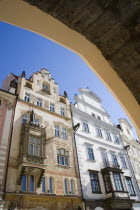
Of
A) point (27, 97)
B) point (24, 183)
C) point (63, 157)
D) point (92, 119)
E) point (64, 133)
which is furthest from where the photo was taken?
point (92, 119)

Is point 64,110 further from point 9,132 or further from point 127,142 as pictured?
point 127,142

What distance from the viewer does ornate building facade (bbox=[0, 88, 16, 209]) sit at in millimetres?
10484

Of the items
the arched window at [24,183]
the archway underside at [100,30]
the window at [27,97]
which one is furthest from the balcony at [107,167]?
the archway underside at [100,30]

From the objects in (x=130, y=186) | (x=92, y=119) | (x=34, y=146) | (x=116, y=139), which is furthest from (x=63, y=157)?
(x=116, y=139)

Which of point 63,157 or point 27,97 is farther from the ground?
point 27,97

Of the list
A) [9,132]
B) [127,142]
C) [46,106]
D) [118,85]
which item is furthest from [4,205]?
[127,142]

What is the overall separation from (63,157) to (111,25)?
1454cm

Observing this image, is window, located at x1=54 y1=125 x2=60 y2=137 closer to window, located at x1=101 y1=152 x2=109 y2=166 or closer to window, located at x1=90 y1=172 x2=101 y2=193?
window, located at x1=90 y1=172 x2=101 y2=193

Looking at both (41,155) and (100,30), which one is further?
(41,155)

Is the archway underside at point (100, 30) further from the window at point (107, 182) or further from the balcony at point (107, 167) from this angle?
the balcony at point (107, 167)

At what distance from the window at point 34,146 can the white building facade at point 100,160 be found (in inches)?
182

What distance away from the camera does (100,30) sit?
139cm

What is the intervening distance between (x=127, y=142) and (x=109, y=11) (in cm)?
2581

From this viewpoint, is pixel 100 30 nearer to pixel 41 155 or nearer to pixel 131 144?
pixel 41 155
